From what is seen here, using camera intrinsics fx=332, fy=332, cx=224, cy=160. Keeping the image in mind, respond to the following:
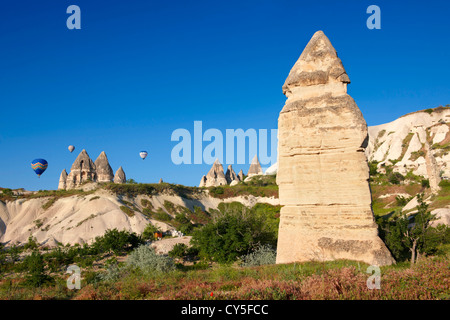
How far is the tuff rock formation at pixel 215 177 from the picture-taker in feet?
217

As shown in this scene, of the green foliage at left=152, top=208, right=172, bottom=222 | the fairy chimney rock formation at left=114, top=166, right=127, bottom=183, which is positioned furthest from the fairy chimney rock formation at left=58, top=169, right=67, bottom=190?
the green foliage at left=152, top=208, right=172, bottom=222

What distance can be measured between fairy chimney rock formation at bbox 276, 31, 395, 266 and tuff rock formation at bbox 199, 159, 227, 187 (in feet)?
185

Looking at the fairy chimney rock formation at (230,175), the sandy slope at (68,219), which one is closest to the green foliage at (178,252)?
the sandy slope at (68,219)

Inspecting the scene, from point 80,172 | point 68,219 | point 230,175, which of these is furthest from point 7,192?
point 230,175

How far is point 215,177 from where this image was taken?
220 feet

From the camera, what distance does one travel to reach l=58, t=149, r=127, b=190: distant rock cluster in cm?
4612

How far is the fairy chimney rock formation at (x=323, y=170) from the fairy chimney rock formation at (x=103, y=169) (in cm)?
4196

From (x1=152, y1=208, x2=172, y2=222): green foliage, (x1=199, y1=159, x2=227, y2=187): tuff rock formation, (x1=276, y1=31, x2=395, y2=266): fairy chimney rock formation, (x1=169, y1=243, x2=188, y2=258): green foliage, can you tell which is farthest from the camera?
(x1=199, y1=159, x2=227, y2=187): tuff rock formation

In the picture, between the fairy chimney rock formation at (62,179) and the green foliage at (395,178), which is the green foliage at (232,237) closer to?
the green foliage at (395,178)

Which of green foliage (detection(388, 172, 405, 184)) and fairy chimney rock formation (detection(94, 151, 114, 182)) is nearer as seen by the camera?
green foliage (detection(388, 172, 405, 184))

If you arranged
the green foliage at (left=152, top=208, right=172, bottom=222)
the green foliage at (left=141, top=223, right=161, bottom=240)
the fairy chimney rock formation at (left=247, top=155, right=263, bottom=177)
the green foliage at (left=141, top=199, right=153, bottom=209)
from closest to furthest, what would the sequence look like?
the green foliage at (left=141, top=223, right=161, bottom=240), the green foliage at (left=152, top=208, right=172, bottom=222), the green foliage at (left=141, top=199, right=153, bottom=209), the fairy chimney rock formation at (left=247, top=155, right=263, bottom=177)

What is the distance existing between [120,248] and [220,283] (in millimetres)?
15289

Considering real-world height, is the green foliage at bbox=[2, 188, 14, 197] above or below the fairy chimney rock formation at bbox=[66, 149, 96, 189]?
below

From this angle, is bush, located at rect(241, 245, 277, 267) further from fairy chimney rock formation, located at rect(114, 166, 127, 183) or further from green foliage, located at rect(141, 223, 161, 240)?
fairy chimney rock formation, located at rect(114, 166, 127, 183)
